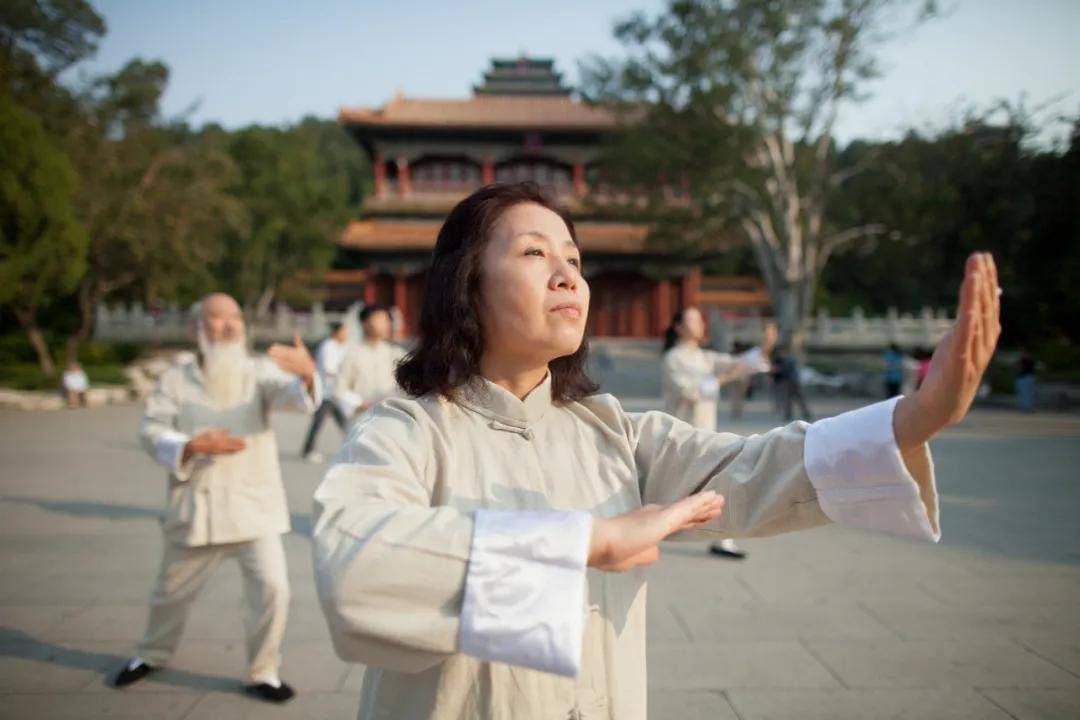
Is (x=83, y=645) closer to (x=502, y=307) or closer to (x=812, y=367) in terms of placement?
(x=502, y=307)

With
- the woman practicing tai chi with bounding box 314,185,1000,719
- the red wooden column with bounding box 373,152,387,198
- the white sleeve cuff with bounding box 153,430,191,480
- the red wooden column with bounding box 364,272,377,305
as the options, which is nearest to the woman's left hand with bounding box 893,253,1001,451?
the woman practicing tai chi with bounding box 314,185,1000,719

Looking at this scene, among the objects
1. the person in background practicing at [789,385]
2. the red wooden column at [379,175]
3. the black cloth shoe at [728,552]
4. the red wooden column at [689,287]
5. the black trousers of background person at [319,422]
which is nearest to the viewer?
the black cloth shoe at [728,552]

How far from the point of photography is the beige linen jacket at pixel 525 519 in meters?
0.94

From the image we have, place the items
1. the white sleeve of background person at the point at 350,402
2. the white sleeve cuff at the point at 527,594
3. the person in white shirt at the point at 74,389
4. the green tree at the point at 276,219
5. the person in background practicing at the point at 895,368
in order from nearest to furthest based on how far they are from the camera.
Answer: the white sleeve cuff at the point at 527,594, the white sleeve of background person at the point at 350,402, the person in background practicing at the point at 895,368, the person in white shirt at the point at 74,389, the green tree at the point at 276,219

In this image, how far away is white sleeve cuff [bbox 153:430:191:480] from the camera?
2906 millimetres

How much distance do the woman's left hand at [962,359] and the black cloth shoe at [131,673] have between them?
9.58 ft

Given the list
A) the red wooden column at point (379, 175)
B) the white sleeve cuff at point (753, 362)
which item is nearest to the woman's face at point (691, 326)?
the white sleeve cuff at point (753, 362)

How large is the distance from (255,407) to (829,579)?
10.2 ft

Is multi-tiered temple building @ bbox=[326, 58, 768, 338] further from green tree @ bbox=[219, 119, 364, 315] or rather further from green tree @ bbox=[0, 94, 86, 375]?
green tree @ bbox=[0, 94, 86, 375]

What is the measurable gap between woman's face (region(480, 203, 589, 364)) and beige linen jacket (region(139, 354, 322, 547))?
6.26 ft

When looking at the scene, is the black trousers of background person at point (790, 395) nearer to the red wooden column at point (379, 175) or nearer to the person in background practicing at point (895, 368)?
the person in background practicing at point (895, 368)

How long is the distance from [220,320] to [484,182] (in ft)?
80.3

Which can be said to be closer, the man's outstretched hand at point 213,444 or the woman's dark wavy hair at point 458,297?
the woman's dark wavy hair at point 458,297

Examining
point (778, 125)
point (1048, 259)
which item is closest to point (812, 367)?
point (778, 125)
